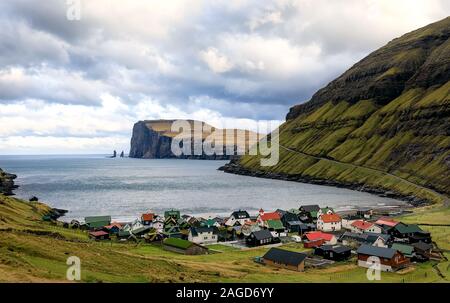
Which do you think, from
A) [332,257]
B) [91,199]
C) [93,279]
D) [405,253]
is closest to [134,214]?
[91,199]

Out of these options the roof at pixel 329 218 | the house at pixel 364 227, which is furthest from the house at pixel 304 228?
the house at pixel 364 227

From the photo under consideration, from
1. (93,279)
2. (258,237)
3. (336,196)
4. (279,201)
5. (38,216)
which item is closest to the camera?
(93,279)

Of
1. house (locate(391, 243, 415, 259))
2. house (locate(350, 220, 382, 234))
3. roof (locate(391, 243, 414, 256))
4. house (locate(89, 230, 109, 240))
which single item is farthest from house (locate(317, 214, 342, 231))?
house (locate(89, 230, 109, 240))

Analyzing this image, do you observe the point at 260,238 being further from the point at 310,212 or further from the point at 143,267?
the point at 143,267

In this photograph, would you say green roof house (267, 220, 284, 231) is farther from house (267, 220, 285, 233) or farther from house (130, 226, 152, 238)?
Result: house (130, 226, 152, 238)

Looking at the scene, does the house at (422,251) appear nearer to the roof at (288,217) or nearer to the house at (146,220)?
the roof at (288,217)

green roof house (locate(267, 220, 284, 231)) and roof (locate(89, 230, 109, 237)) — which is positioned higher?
green roof house (locate(267, 220, 284, 231))
